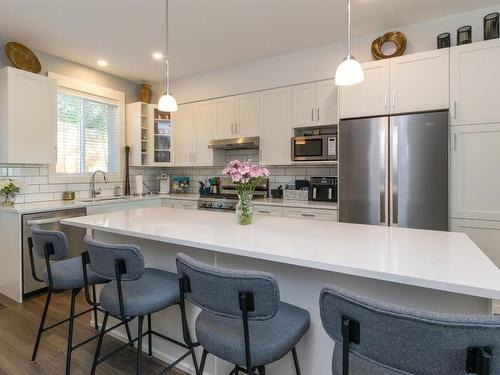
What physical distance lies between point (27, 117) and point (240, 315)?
344cm

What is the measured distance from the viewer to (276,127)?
3.82 meters

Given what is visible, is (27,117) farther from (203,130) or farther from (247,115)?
(247,115)

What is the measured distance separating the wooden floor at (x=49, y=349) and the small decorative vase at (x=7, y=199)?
1044mm

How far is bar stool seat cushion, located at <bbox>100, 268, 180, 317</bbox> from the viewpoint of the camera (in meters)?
1.52

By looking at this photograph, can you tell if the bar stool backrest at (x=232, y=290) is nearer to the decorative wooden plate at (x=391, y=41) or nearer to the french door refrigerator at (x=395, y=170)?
the french door refrigerator at (x=395, y=170)

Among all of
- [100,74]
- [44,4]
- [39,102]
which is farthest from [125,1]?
[100,74]

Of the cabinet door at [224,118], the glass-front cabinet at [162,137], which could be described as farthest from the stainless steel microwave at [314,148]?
the glass-front cabinet at [162,137]

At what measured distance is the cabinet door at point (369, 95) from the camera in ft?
9.35

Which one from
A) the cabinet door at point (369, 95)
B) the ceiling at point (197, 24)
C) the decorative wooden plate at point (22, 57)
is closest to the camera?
the ceiling at point (197, 24)

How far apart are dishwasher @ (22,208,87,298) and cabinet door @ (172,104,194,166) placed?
5.80ft

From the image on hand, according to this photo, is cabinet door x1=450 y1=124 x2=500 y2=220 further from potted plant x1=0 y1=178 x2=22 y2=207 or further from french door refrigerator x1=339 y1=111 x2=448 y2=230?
potted plant x1=0 y1=178 x2=22 y2=207

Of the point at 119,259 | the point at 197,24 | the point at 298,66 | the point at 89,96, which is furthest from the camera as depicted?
the point at 89,96

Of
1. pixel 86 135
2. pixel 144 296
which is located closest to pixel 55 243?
pixel 144 296

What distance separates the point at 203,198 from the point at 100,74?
7.76 ft
